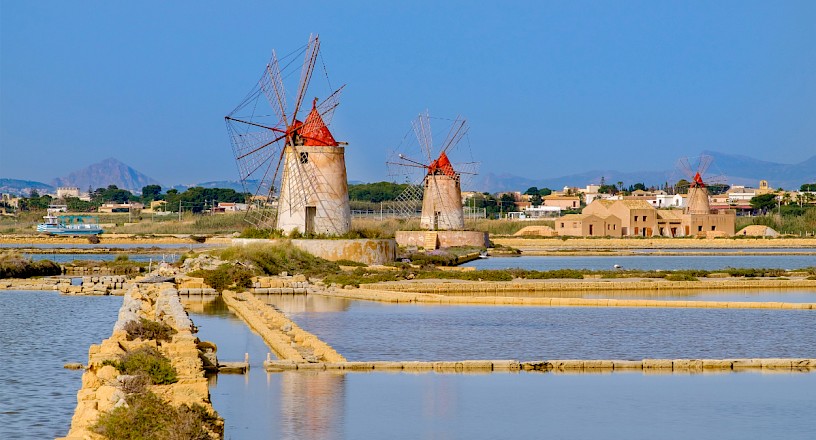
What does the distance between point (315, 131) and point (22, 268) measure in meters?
8.48

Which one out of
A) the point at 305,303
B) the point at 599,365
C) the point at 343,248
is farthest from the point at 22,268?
the point at 599,365

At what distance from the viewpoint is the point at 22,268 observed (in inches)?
1190

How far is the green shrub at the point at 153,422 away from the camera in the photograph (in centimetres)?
731

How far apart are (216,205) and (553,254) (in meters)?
83.8

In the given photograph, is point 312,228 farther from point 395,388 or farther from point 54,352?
point 395,388

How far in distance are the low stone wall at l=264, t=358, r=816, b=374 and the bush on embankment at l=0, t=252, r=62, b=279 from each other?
62.1 ft

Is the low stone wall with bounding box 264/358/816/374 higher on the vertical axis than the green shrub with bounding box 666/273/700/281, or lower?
lower

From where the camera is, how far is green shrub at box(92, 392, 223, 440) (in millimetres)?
7312

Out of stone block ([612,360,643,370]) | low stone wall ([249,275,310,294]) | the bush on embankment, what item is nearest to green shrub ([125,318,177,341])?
stone block ([612,360,643,370])

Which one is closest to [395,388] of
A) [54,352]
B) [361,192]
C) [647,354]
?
[647,354]

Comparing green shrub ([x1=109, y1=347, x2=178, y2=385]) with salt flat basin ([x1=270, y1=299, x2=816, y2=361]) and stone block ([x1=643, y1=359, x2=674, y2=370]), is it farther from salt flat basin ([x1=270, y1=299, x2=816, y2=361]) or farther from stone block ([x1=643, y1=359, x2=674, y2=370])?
stone block ([x1=643, y1=359, x2=674, y2=370])

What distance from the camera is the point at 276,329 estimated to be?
16203 millimetres

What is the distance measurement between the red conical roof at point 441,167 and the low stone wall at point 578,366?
37.3 metres

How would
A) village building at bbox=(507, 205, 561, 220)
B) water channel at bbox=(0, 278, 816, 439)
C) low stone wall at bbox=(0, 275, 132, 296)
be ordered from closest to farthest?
water channel at bbox=(0, 278, 816, 439) → low stone wall at bbox=(0, 275, 132, 296) → village building at bbox=(507, 205, 561, 220)
